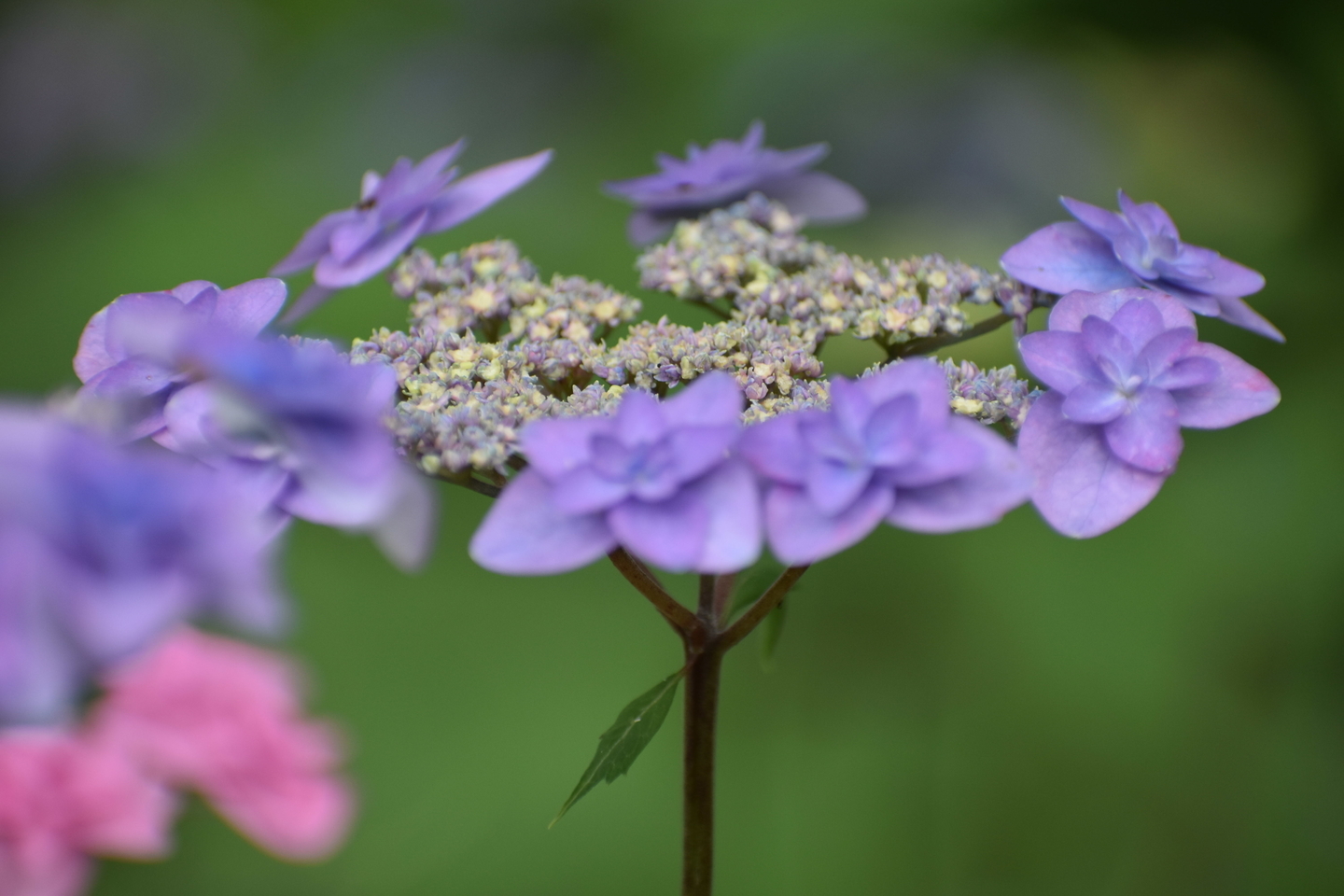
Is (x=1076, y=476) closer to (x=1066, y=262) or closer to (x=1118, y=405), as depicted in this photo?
(x=1118, y=405)

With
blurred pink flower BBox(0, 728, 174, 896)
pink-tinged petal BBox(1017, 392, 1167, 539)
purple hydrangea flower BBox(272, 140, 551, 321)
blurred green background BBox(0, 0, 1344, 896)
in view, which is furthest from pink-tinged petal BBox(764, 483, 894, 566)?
blurred green background BBox(0, 0, 1344, 896)

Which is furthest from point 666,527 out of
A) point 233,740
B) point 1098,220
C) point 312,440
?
point 233,740

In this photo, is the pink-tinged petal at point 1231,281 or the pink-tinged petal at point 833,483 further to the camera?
the pink-tinged petal at point 1231,281

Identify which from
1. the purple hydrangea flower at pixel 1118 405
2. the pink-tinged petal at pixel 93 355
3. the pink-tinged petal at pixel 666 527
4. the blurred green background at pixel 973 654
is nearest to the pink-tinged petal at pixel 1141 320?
the purple hydrangea flower at pixel 1118 405

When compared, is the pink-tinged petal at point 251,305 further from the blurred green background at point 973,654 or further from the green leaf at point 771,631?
the blurred green background at point 973,654

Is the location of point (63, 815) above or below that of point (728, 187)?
below

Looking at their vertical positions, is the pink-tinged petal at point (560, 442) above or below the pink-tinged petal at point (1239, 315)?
below
